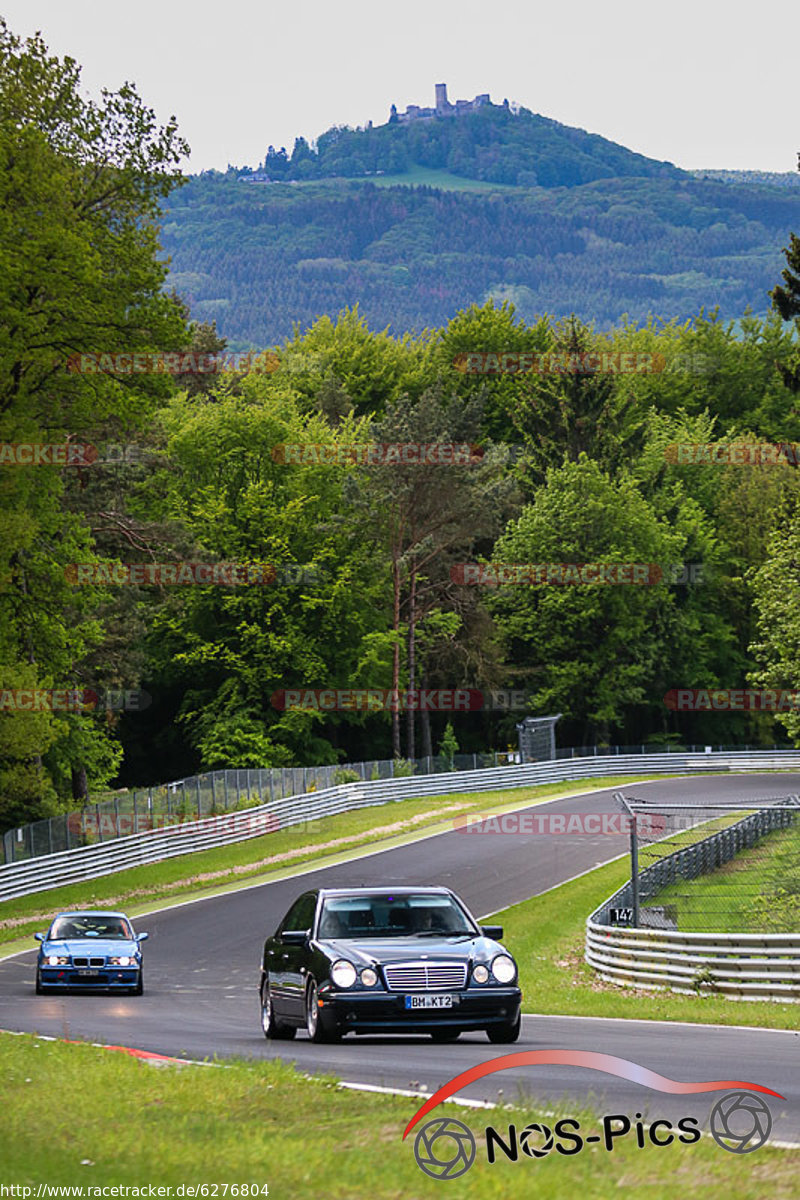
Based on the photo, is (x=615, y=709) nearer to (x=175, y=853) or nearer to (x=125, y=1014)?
(x=175, y=853)

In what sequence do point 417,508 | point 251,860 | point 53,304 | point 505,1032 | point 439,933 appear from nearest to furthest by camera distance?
point 505,1032
point 439,933
point 53,304
point 251,860
point 417,508

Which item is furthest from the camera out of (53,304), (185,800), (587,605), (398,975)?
(587,605)

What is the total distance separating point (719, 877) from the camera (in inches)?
1141

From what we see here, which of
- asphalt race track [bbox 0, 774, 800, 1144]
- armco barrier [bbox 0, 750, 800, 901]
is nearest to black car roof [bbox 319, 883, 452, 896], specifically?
asphalt race track [bbox 0, 774, 800, 1144]

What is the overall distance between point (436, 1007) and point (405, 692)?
65673 millimetres

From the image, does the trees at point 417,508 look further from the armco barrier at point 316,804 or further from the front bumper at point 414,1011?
the front bumper at point 414,1011

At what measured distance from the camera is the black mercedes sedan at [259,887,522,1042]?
45.2ft

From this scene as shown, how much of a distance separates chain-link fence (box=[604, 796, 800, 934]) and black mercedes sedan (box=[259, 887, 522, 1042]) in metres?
8.75

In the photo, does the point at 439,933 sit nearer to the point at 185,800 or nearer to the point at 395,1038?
the point at 395,1038

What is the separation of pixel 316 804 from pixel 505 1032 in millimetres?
45097

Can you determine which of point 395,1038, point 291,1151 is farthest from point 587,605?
point 291,1151

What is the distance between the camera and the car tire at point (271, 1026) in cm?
1565

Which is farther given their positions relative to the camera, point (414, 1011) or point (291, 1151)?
point (414, 1011)

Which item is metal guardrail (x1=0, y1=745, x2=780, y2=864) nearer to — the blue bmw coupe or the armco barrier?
the armco barrier
